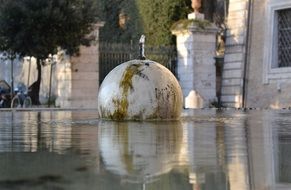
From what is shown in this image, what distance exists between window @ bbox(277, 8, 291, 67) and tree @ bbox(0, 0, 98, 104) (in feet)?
23.2

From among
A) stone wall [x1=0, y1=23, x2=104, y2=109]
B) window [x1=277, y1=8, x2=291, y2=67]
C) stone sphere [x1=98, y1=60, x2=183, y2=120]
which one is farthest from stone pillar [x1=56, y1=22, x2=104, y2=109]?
stone sphere [x1=98, y1=60, x2=183, y2=120]

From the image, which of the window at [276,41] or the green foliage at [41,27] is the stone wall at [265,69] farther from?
the green foliage at [41,27]

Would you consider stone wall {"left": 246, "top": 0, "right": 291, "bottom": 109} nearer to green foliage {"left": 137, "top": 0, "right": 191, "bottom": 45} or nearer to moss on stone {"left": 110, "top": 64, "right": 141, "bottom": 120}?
green foliage {"left": 137, "top": 0, "right": 191, "bottom": 45}

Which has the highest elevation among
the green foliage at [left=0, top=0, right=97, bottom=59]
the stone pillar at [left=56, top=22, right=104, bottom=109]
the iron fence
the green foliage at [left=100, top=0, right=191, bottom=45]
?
the green foliage at [left=100, top=0, right=191, bottom=45]

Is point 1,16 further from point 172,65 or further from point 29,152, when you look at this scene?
point 29,152

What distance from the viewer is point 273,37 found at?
922 inches

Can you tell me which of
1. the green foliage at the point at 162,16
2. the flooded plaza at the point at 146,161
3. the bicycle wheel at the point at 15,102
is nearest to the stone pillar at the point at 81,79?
the bicycle wheel at the point at 15,102

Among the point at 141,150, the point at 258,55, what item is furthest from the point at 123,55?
the point at 141,150

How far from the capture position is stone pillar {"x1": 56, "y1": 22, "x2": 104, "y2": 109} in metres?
23.6

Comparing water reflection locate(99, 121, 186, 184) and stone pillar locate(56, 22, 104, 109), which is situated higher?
stone pillar locate(56, 22, 104, 109)

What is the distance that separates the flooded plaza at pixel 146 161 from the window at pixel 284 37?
605 inches

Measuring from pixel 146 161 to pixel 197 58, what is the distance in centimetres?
1955

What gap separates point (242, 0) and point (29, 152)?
19.5 m

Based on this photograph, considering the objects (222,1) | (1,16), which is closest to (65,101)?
(1,16)
